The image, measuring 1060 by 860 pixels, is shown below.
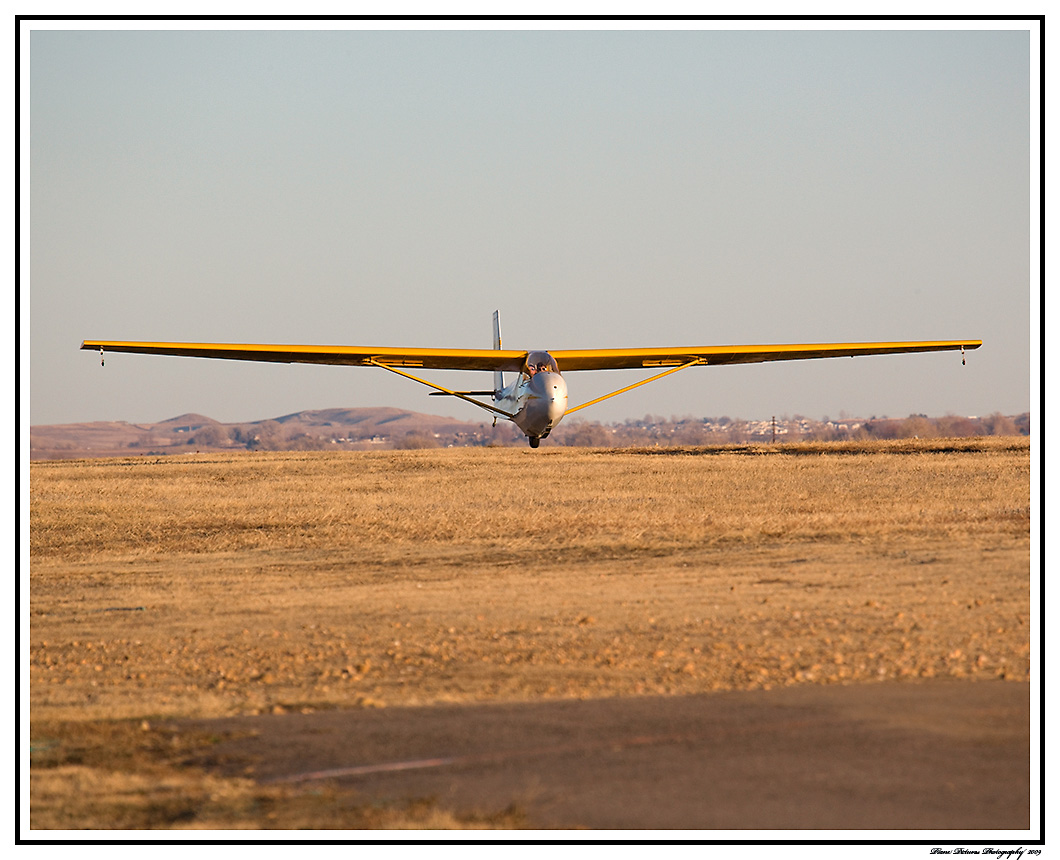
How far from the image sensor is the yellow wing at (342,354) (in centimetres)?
3045

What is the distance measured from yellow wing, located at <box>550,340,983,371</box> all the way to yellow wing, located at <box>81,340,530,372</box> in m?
2.26

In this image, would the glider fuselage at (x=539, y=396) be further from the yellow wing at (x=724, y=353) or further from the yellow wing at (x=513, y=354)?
the yellow wing at (x=724, y=353)

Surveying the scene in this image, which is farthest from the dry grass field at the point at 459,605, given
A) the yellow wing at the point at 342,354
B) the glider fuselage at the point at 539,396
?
the yellow wing at the point at 342,354

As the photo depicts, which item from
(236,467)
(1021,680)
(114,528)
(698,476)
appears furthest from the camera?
(236,467)

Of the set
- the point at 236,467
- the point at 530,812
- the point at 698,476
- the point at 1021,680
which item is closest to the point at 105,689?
the point at 530,812

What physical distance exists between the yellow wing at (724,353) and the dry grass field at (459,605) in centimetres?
445

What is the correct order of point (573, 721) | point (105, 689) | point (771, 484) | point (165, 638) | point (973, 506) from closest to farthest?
point (573, 721)
point (105, 689)
point (165, 638)
point (973, 506)
point (771, 484)

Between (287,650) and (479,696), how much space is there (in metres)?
3.70

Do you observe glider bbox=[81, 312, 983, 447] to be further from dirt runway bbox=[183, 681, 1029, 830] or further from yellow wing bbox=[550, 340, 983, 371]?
dirt runway bbox=[183, 681, 1029, 830]

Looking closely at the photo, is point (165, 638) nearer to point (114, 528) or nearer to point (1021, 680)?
point (1021, 680)

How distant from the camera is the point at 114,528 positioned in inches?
1152

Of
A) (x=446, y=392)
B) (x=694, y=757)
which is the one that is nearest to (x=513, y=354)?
(x=446, y=392)

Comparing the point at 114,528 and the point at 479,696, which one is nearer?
the point at 479,696
